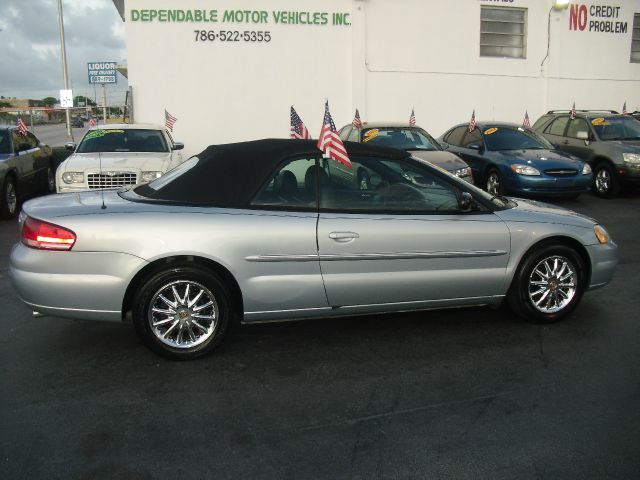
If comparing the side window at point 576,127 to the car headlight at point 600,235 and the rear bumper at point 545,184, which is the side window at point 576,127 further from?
the car headlight at point 600,235

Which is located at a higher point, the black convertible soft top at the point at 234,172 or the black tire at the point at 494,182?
the black convertible soft top at the point at 234,172

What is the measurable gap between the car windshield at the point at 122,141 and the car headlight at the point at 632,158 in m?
8.40

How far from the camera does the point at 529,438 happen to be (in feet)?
10.6

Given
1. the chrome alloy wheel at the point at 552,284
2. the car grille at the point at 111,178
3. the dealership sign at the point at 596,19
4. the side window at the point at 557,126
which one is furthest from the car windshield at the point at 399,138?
the dealership sign at the point at 596,19

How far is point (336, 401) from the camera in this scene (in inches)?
144

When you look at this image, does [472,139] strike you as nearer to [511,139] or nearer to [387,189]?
[511,139]

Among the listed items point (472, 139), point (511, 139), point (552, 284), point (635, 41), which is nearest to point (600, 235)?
point (552, 284)

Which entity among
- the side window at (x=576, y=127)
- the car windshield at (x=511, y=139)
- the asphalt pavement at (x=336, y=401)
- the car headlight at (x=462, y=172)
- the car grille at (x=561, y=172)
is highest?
the side window at (x=576, y=127)

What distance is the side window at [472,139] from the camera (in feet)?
39.2

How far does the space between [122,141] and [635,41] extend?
59.1 feet

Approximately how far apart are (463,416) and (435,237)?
1443mm

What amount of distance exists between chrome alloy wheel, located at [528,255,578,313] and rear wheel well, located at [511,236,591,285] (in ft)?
0.39

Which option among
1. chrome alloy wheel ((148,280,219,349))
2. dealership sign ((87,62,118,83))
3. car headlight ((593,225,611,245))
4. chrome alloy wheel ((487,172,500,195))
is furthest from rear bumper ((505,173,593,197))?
dealership sign ((87,62,118,83))

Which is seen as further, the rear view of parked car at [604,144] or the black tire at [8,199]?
the rear view of parked car at [604,144]
